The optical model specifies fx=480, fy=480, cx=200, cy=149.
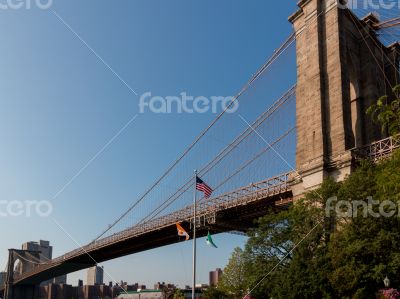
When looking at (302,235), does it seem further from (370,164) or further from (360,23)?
(360,23)

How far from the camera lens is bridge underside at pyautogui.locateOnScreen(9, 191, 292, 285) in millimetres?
38950

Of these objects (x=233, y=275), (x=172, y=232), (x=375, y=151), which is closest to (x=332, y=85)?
(x=375, y=151)

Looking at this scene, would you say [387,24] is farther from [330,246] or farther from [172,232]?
[172,232]

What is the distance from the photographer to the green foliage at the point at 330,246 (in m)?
22.9

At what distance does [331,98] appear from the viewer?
33.3 m

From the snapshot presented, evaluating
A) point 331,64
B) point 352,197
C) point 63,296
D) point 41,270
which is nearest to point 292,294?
point 352,197

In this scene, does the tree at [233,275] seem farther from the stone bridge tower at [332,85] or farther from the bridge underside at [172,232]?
the stone bridge tower at [332,85]

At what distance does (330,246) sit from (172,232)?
3072 cm

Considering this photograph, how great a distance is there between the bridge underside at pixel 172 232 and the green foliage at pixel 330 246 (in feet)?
16.5

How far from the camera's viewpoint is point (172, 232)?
53.6 meters

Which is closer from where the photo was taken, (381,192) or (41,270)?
(381,192)

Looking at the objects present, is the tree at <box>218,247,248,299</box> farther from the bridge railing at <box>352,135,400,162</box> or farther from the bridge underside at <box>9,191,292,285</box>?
the bridge railing at <box>352,135,400,162</box>

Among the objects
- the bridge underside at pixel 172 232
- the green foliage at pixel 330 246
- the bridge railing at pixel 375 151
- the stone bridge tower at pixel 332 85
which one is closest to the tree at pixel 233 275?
the bridge underside at pixel 172 232

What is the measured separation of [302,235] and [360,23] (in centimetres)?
1939
